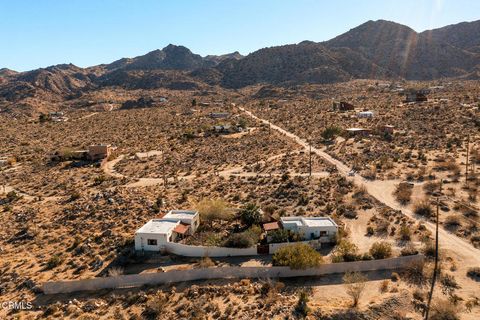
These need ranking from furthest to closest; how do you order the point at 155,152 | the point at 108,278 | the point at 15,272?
the point at 155,152
the point at 15,272
the point at 108,278

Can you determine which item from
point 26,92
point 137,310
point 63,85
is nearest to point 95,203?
point 137,310

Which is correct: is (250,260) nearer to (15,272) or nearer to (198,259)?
(198,259)

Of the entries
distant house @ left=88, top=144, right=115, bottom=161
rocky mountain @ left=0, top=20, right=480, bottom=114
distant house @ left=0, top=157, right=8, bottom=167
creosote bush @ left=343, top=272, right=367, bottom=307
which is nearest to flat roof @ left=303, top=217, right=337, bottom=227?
creosote bush @ left=343, top=272, right=367, bottom=307

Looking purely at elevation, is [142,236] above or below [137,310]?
above

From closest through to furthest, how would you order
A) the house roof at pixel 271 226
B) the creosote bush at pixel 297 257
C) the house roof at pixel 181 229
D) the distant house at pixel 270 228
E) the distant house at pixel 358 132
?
the creosote bush at pixel 297 257, the distant house at pixel 270 228, the house roof at pixel 181 229, the house roof at pixel 271 226, the distant house at pixel 358 132

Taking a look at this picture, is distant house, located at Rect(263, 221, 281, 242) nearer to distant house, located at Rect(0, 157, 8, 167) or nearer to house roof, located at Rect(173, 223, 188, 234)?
house roof, located at Rect(173, 223, 188, 234)

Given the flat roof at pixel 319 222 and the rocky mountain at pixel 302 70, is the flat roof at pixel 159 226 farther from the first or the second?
the rocky mountain at pixel 302 70

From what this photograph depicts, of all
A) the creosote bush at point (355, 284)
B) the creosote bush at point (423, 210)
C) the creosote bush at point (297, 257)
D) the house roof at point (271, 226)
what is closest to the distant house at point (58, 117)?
the house roof at point (271, 226)
